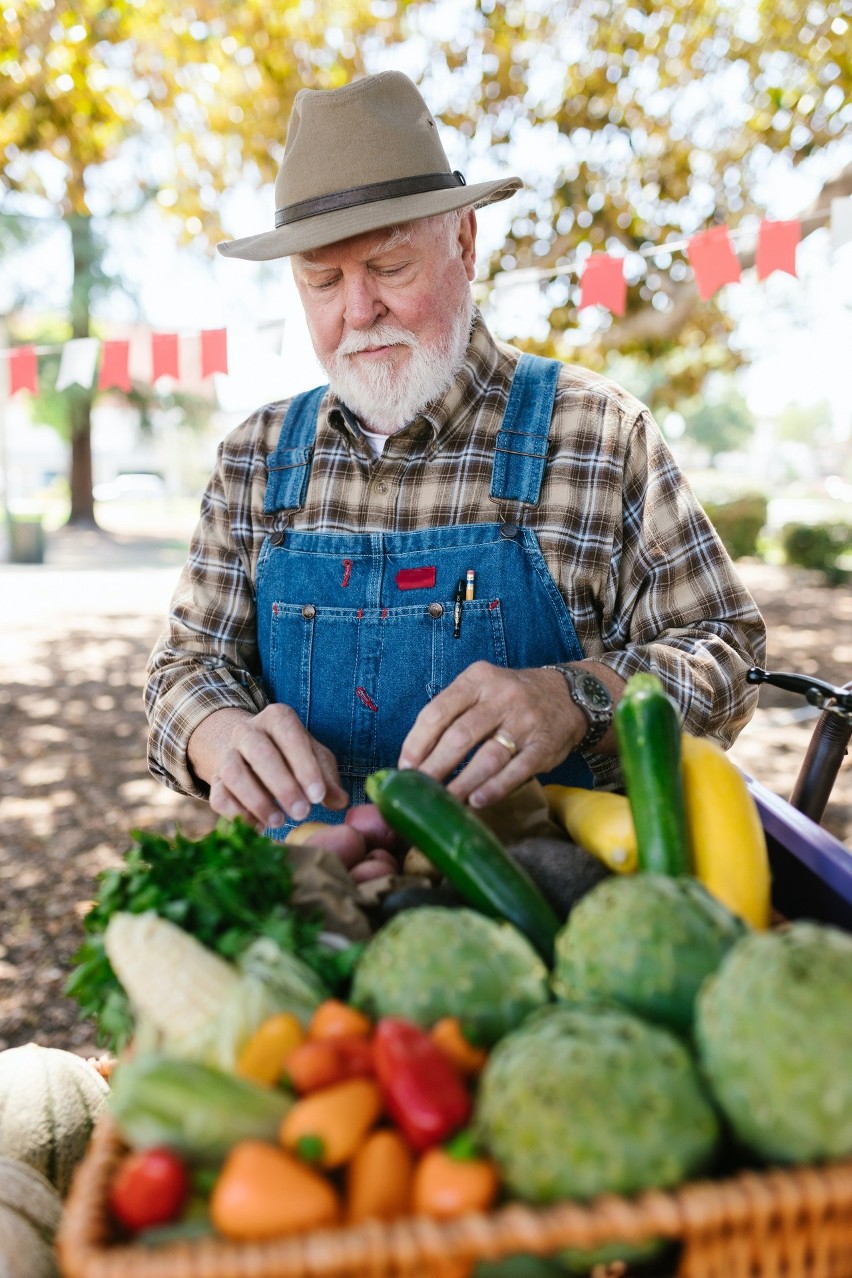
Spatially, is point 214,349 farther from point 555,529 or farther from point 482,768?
point 482,768

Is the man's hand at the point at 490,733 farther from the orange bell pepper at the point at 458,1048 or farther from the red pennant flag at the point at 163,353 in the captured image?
the red pennant flag at the point at 163,353

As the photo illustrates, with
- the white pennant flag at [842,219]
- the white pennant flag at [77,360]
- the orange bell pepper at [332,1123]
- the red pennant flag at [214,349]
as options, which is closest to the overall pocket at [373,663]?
the orange bell pepper at [332,1123]

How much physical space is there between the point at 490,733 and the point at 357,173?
1.16 meters

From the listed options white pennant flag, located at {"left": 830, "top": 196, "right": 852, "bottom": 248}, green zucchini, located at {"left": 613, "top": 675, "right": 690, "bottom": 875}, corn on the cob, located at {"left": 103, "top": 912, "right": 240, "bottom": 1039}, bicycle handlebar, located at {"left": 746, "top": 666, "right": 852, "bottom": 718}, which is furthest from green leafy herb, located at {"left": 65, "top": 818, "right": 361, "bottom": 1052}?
white pennant flag, located at {"left": 830, "top": 196, "right": 852, "bottom": 248}

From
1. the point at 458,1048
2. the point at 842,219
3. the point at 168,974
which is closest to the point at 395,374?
the point at 168,974

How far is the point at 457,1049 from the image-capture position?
0.90 metres

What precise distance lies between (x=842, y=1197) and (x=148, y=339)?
613 cm

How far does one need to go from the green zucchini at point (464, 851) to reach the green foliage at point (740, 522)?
15552 mm

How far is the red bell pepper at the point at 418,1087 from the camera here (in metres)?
0.82

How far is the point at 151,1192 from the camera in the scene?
798 millimetres

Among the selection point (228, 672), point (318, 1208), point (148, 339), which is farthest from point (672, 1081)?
point (148, 339)

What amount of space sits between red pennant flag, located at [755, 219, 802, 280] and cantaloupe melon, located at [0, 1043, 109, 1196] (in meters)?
4.59

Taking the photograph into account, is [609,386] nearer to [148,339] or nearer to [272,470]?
[272,470]

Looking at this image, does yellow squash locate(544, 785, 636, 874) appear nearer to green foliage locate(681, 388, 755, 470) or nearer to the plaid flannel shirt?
the plaid flannel shirt
